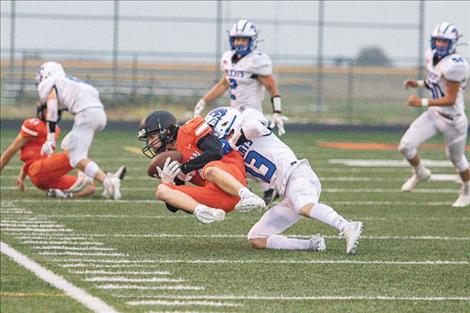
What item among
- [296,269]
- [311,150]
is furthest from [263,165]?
[311,150]

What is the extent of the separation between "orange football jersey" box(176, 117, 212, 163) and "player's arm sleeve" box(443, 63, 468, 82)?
4.98 m

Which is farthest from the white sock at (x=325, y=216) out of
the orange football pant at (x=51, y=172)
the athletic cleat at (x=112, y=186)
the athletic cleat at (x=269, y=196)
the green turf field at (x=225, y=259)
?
the orange football pant at (x=51, y=172)

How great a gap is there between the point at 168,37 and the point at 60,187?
15.3 metres

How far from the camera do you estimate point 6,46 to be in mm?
26688

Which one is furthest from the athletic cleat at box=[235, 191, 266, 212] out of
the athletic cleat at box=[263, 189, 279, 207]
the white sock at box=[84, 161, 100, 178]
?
the white sock at box=[84, 161, 100, 178]

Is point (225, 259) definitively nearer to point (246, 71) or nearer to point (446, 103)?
point (446, 103)

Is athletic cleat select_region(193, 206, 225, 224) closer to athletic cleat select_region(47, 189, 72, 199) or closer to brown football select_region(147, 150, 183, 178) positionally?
brown football select_region(147, 150, 183, 178)

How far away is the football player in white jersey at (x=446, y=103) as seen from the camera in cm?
1280

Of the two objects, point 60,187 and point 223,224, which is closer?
point 223,224

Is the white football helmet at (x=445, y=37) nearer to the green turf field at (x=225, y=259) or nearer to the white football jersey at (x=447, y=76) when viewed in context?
the white football jersey at (x=447, y=76)

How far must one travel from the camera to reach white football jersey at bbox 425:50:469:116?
12.8 metres

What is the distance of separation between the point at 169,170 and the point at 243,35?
213 inches

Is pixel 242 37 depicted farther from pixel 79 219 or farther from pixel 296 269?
pixel 296 269

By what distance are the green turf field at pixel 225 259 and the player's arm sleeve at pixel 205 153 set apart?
1.92ft
